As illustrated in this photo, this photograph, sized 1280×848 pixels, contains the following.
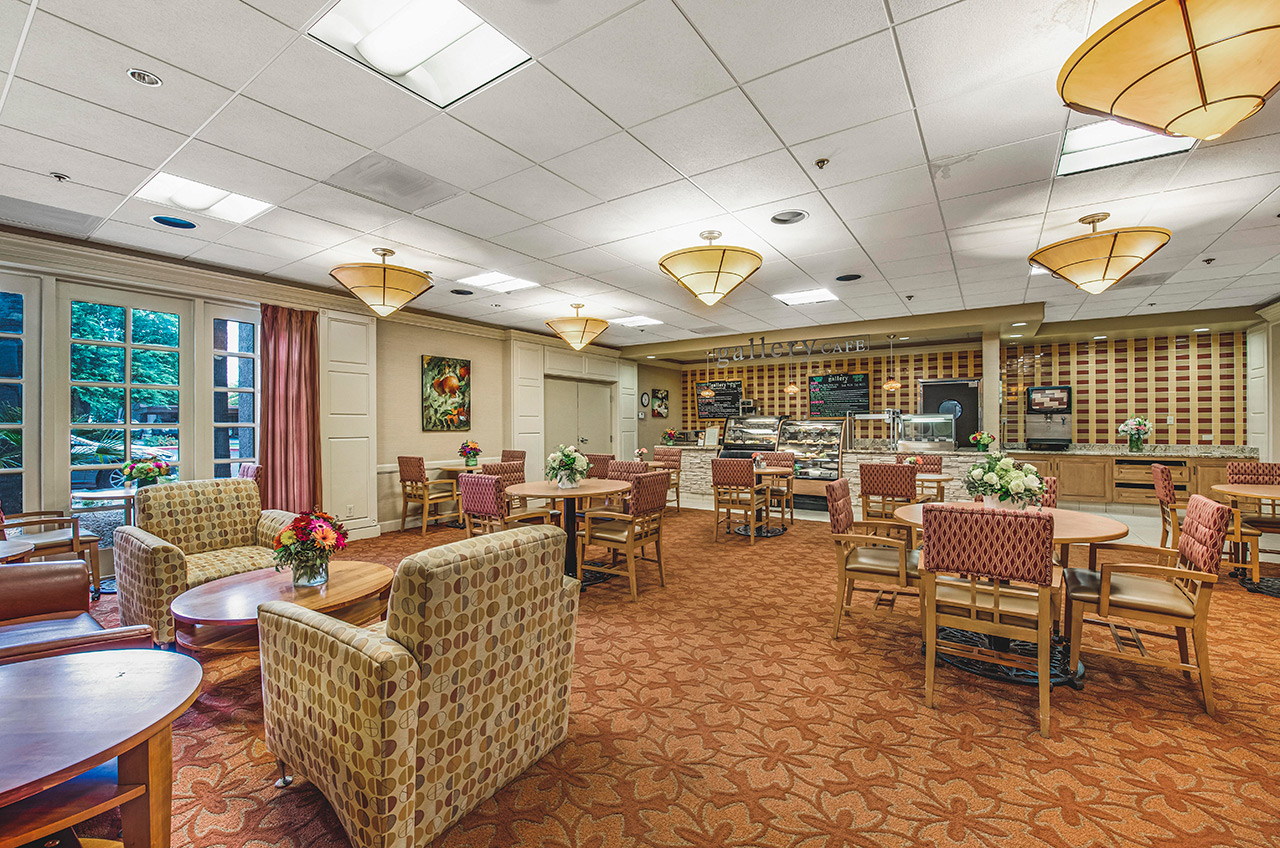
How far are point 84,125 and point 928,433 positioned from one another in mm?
10344

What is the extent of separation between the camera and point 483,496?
4.68 meters

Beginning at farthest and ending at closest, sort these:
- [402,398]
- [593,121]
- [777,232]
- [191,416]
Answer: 1. [402,398]
2. [191,416]
3. [777,232]
4. [593,121]

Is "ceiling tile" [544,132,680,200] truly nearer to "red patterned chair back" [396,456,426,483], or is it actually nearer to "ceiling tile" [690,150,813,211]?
"ceiling tile" [690,150,813,211]

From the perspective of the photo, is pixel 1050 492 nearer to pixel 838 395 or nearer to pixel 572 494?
pixel 572 494

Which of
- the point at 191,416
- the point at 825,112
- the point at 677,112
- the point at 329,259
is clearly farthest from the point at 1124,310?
the point at 191,416

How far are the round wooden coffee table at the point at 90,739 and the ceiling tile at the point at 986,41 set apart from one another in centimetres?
338

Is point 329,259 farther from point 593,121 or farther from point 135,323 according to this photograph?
point 593,121

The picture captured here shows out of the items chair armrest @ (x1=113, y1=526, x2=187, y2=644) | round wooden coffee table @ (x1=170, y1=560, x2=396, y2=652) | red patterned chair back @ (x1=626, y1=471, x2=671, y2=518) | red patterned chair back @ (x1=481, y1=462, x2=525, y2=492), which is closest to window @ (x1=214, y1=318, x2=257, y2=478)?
red patterned chair back @ (x1=481, y1=462, x2=525, y2=492)

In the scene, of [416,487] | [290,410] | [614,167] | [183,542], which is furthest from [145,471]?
[614,167]

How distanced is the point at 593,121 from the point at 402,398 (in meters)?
5.92

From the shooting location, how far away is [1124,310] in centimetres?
782

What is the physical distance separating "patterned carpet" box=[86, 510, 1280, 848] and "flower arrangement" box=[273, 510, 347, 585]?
68cm

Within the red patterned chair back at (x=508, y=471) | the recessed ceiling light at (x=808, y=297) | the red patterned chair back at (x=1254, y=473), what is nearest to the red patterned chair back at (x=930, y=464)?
the recessed ceiling light at (x=808, y=297)

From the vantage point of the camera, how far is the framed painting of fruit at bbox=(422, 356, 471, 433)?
7969 mm
